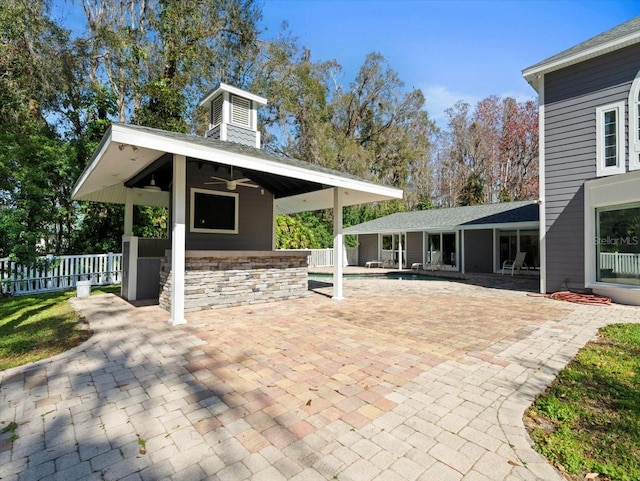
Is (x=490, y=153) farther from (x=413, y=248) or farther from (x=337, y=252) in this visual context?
(x=337, y=252)

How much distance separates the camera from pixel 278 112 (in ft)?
71.8

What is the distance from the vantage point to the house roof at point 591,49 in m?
7.49

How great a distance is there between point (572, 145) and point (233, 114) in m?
9.12

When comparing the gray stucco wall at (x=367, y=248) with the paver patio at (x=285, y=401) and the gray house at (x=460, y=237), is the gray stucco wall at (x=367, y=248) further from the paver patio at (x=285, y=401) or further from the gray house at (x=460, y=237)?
the paver patio at (x=285, y=401)

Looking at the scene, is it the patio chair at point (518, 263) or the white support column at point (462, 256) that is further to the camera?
the white support column at point (462, 256)

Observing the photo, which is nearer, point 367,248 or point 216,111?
point 216,111

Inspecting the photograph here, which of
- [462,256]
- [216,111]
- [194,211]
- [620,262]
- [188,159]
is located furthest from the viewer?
[462,256]

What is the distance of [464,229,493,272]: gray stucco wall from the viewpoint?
1570 centimetres

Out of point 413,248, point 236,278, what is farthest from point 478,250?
point 236,278

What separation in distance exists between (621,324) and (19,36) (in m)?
19.1

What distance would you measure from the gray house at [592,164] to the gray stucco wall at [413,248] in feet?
31.1

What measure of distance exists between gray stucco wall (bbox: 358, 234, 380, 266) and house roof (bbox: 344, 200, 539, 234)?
2.99ft

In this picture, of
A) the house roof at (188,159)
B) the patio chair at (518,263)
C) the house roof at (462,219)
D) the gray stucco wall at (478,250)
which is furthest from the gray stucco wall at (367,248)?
the house roof at (188,159)

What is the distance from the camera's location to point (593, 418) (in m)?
2.64
